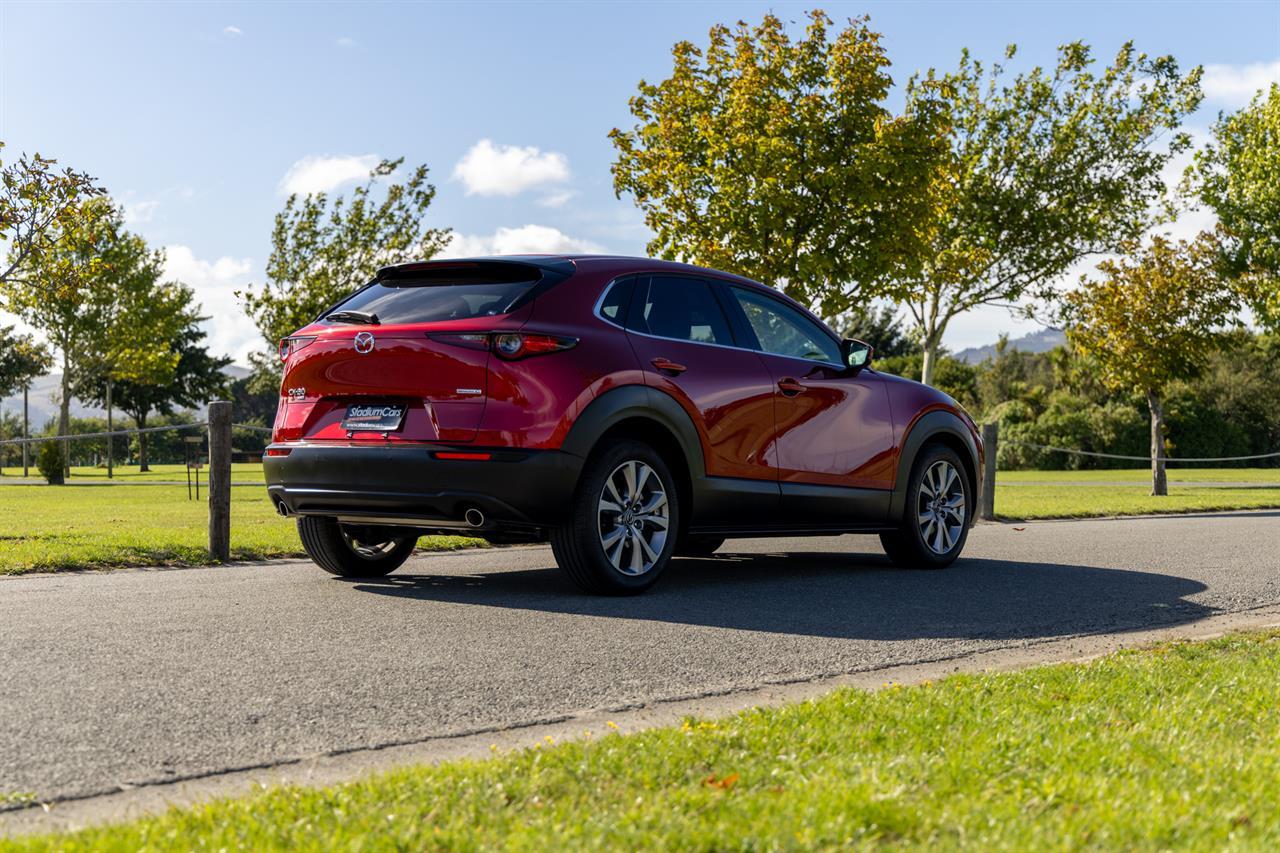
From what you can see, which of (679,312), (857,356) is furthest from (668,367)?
(857,356)

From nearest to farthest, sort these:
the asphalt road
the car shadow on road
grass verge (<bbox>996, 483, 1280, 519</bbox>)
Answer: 1. the asphalt road
2. the car shadow on road
3. grass verge (<bbox>996, 483, 1280, 519</bbox>)

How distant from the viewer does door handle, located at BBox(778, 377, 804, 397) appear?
27.0 ft

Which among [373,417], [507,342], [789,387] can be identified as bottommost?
[373,417]

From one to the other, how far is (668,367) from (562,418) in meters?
0.87

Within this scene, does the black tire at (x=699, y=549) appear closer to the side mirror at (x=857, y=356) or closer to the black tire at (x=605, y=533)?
the side mirror at (x=857, y=356)

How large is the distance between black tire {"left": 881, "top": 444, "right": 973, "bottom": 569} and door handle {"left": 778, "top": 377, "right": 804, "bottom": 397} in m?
1.41

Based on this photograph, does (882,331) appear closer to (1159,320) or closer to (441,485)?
(1159,320)

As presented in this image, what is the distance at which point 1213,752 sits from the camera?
375 cm

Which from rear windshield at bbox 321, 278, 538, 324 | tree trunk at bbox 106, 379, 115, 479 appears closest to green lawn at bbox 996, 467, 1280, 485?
tree trunk at bbox 106, 379, 115, 479

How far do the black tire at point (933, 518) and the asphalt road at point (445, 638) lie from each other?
264 mm

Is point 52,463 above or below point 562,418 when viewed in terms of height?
below

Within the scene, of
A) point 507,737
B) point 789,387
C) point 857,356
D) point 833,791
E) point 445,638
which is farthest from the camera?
point 857,356

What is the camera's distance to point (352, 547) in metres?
8.30

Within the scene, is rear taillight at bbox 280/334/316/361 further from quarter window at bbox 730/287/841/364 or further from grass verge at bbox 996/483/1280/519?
grass verge at bbox 996/483/1280/519
